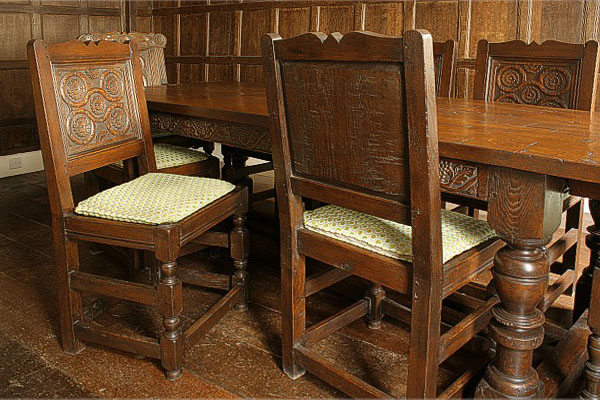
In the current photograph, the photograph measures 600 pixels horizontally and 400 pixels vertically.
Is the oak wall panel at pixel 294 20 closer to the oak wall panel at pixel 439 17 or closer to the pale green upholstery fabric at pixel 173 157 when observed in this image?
the oak wall panel at pixel 439 17

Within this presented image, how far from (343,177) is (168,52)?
14.8 ft

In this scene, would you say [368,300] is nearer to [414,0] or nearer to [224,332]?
[224,332]

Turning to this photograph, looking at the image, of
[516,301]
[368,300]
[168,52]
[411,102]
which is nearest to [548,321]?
[368,300]

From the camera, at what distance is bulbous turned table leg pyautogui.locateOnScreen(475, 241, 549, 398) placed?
1.45m

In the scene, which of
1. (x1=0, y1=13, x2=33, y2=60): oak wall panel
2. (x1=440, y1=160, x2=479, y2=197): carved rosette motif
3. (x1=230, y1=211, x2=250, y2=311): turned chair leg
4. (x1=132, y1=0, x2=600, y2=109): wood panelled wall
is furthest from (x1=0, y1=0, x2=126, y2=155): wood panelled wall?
(x1=440, y1=160, x2=479, y2=197): carved rosette motif

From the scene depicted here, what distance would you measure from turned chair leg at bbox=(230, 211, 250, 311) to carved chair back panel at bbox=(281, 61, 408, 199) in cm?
66

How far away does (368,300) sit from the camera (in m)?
2.12

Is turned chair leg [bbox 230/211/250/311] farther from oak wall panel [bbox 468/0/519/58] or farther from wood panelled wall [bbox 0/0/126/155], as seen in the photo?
wood panelled wall [bbox 0/0/126/155]

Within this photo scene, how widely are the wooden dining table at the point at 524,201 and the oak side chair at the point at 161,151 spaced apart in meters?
1.20

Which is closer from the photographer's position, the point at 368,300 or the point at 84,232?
the point at 84,232

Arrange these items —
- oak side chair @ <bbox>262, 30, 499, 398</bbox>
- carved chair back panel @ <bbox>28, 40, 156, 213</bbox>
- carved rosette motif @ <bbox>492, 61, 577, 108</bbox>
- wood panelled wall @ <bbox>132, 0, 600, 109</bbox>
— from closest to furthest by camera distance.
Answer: oak side chair @ <bbox>262, 30, 499, 398</bbox>, carved chair back panel @ <bbox>28, 40, 156, 213</bbox>, carved rosette motif @ <bbox>492, 61, 577, 108</bbox>, wood panelled wall @ <bbox>132, 0, 600, 109</bbox>

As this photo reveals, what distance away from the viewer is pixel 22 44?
4.77 m

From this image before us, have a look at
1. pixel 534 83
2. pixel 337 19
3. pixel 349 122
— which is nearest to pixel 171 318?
pixel 349 122

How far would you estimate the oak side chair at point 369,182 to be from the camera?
4.29 ft
